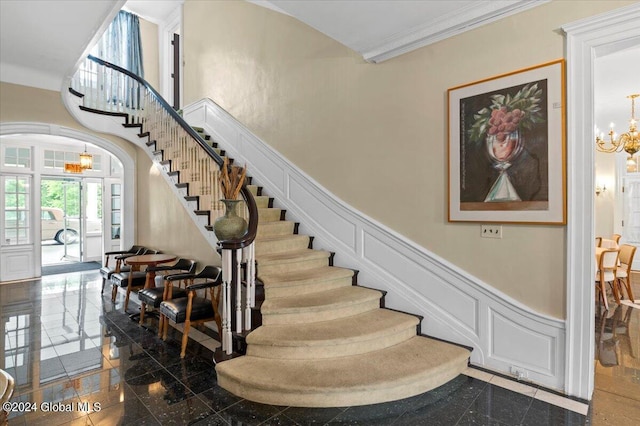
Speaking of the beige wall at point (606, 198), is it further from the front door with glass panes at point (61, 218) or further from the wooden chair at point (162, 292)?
the front door with glass panes at point (61, 218)

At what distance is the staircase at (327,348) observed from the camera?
98.3 inches

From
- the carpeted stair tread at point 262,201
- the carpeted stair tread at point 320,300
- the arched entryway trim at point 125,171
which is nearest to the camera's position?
the carpeted stair tread at point 320,300

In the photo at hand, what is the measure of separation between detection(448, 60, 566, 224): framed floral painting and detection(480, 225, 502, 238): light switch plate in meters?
0.07

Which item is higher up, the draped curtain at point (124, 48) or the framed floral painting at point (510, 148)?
the draped curtain at point (124, 48)

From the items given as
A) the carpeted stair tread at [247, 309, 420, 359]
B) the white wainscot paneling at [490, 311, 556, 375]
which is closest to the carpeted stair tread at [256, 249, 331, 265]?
the carpeted stair tread at [247, 309, 420, 359]

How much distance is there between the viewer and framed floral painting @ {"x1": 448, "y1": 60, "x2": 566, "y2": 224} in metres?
2.71

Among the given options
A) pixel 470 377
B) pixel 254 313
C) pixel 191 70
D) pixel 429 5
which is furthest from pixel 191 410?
pixel 191 70

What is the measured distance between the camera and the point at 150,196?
6.57m

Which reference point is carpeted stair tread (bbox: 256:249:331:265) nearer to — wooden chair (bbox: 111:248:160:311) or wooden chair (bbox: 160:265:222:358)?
wooden chair (bbox: 160:265:222:358)

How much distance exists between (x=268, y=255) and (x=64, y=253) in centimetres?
872

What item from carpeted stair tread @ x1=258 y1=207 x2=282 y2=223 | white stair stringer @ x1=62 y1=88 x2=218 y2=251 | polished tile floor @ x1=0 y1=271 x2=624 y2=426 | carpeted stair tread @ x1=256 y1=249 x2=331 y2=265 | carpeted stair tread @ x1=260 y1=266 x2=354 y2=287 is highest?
white stair stringer @ x1=62 y1=88 x2=218 y2=251

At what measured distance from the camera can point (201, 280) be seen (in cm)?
461

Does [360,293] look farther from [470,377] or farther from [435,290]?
[470,377]

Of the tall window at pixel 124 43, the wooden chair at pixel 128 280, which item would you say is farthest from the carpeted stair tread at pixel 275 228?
the tall window at pixel 124 43
